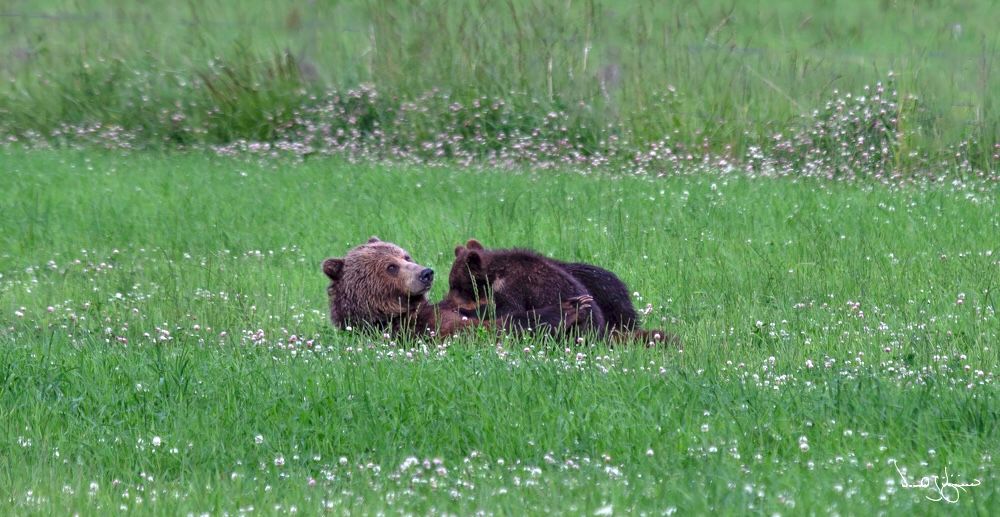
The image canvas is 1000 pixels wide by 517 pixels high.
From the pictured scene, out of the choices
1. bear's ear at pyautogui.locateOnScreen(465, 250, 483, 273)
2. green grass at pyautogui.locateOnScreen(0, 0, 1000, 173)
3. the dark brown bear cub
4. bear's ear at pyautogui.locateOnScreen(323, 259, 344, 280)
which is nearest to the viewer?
the dark brown bear cub

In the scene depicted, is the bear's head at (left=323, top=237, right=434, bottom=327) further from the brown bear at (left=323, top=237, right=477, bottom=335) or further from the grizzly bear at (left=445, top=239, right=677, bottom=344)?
the grizzly bear at (left=445, top=239, right=677, bottom=344)

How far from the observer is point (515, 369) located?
660 centimetres

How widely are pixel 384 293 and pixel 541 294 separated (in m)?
1.05

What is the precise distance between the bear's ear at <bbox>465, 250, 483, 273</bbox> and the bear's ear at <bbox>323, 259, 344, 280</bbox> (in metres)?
0.89

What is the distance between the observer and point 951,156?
547 inches

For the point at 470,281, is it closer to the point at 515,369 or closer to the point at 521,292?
the point at 521,292

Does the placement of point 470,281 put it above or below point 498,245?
above

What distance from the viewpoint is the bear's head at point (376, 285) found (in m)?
8.23

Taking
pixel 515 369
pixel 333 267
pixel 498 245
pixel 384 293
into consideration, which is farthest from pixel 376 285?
pixel 498 245

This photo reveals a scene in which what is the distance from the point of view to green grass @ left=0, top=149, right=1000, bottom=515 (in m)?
5.16

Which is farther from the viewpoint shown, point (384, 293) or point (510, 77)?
point (510, 77)

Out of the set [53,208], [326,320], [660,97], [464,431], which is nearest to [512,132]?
[660,97]

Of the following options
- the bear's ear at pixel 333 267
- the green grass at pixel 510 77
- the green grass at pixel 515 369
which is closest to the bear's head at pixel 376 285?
the bear's ear at pixel 333 267

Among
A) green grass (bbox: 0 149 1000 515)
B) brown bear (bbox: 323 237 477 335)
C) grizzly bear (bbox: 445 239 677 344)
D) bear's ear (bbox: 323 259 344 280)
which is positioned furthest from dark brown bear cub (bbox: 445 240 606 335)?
bear's ear (bbox: 323 259 344 280)
